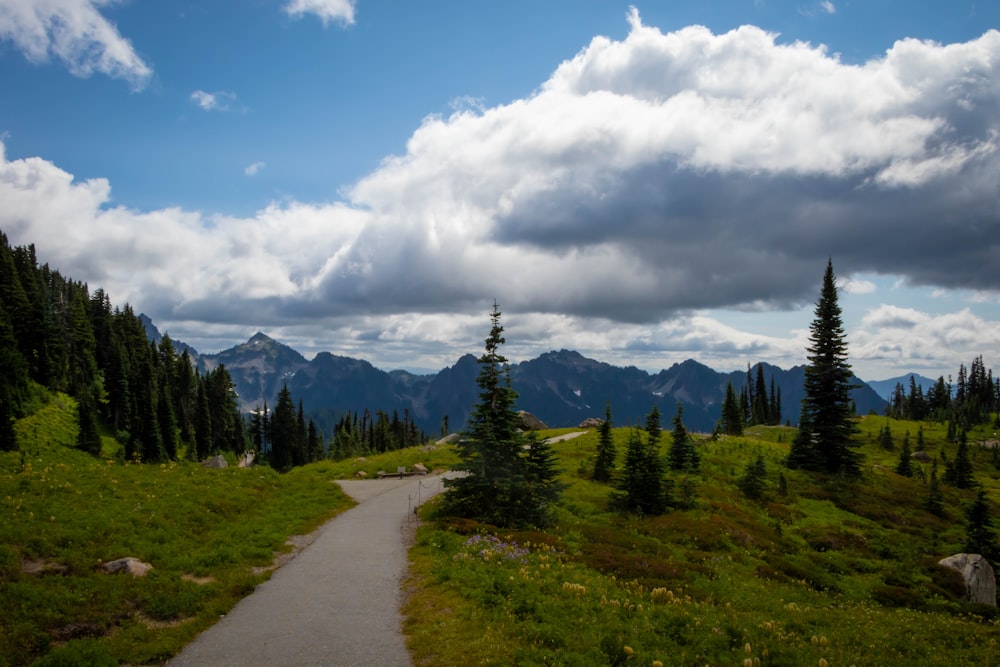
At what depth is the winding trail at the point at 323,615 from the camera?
40.0 ft

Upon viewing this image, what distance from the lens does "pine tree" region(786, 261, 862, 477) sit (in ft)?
172

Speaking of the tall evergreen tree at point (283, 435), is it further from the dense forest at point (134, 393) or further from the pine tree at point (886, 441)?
the pine tree at point (886, 441)

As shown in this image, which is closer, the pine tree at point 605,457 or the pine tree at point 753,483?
the pine tree at point 753,483

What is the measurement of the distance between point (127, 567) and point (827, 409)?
59.8 meters

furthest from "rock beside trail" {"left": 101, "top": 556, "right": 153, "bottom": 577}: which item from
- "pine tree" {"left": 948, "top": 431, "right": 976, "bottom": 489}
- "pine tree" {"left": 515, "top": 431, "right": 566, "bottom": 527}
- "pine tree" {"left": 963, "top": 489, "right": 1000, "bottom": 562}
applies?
"pine tree" {"left": 948, "top": 431, "right": 976, "bottom": 489}

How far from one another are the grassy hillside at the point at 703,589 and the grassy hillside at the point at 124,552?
653 cm

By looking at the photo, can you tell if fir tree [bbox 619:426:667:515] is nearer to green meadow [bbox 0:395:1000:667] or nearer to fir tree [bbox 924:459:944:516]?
green meadow [bbox 0:395:1000:667]

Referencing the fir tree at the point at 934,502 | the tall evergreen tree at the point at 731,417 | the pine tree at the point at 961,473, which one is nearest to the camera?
the fir tree at the point at 934,502

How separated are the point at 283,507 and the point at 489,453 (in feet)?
43.5

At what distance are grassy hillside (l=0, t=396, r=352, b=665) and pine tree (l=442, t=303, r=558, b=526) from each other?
341 inches

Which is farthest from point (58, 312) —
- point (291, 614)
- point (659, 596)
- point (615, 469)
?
point (659, 596)

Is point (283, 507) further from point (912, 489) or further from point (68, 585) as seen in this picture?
point (912, 489)

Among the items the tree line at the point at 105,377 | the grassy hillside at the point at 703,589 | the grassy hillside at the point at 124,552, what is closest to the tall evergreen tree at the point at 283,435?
the tree line at the point at 105,377

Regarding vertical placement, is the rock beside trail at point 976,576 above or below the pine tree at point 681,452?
below
